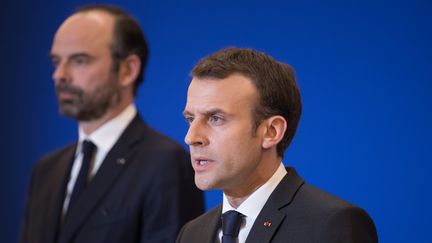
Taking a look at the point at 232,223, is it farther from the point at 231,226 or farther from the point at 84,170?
the point at 84,170

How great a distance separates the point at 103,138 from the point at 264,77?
1.31m

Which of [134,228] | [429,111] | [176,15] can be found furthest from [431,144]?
[176,15]

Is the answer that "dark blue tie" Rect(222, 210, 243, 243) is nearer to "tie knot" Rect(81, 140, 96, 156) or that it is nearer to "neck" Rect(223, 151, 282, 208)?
"neck" Rect(223, 151, 282, 208)

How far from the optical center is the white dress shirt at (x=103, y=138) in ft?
12.1

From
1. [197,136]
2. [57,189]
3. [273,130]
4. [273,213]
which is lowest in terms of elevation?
[57,189]

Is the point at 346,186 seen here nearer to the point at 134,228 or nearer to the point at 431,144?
the point at 431,144

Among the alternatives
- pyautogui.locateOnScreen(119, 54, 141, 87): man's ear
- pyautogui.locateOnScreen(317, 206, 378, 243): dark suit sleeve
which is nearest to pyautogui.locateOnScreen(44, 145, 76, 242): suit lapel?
pyautogui.locateOnScreen(119, 54, 141, 87): man's ear

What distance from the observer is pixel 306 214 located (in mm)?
2445

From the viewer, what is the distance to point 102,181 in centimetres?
354

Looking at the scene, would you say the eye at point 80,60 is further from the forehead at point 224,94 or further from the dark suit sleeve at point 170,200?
the forehead at point 224,94

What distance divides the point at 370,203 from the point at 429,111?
56cm

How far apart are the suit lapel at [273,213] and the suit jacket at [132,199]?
870 mm

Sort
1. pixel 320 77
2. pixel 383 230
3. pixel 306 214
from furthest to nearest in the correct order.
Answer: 1. pixel 320 77
2. pixel 383 230
3. pixel 306 214

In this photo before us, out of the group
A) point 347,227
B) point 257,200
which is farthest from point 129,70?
point 347,227
